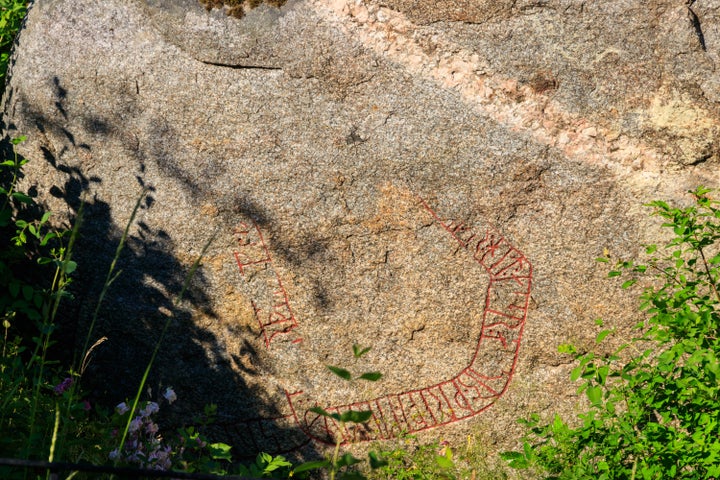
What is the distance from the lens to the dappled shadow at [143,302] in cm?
344

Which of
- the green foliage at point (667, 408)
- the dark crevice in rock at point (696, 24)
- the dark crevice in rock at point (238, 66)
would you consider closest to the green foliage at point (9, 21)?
the dark crevice in rock at point (238, 66)

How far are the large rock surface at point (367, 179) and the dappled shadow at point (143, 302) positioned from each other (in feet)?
0.03

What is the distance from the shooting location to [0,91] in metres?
4.34

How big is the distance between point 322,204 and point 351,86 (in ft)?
1.77

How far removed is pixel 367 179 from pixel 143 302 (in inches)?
46.7

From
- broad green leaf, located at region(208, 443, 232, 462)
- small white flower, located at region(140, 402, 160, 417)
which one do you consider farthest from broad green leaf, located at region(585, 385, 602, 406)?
small white flower, located at region(140, 402, 160, 417)

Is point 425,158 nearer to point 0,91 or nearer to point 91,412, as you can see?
point 91,412

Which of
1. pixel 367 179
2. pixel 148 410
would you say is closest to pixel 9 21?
pixel 367 179

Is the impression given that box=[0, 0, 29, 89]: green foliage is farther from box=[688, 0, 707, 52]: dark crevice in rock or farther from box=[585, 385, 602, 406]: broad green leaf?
box=[585, 385, 602, 406]: broad green leaf

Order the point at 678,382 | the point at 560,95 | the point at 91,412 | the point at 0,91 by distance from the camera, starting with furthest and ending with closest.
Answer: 1. the point at 0,91
2. the point at 91,412
3. the point at 560,95
4. the point at 678,382

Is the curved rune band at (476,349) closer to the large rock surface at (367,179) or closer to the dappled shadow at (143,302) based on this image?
the large rock surface at (367,179)

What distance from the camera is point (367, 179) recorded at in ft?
11.2

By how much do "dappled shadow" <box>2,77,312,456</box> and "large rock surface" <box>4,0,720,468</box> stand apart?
0.03ft

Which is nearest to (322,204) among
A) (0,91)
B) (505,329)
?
(505,329)
